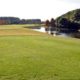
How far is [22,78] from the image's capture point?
13180 mm

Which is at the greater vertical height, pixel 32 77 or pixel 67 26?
pixel 32 77

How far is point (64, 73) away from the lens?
14391 millimetres

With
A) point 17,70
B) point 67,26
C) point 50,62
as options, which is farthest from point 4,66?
point 67,26

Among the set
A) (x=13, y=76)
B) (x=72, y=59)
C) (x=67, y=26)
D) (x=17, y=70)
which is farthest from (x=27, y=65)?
(x=67, y=26)

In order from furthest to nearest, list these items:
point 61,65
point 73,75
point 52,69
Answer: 1. point 61,65
2. point 52,69
3. point 73,75

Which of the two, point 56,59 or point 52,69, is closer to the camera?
point 52,69

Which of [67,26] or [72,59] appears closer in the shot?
[72,59]

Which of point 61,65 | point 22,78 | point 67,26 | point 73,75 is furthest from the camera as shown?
point 67,26

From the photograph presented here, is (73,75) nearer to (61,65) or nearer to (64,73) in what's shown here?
(64,73)

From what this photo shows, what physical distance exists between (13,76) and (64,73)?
301 cm

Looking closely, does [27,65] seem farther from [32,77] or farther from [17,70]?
[32,77]

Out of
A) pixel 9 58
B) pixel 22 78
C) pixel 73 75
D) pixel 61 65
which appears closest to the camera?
pixel 22 78

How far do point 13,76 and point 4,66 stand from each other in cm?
234

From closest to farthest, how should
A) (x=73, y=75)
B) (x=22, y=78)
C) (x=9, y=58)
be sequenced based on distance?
(x=22, y=78) → (x=73, y=75) → (x=9, y=58)
